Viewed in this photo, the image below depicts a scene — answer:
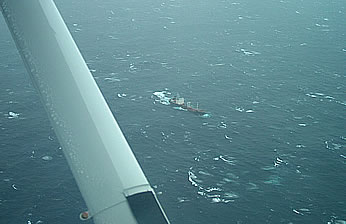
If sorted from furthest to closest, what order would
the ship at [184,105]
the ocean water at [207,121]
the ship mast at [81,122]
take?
1. the ship at [184,105]
2. the ocean water at [207,121]
3. the ship mast at [81,122]

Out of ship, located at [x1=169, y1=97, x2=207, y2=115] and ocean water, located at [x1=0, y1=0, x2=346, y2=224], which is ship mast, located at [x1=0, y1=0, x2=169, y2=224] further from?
ship, located at [x1=169, y1=97, x2=207, y2=115]

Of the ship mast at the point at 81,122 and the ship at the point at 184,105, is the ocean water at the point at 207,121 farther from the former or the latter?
the ship mast at the point at 81,122

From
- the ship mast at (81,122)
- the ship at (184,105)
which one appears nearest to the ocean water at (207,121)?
the ship at (184,105)

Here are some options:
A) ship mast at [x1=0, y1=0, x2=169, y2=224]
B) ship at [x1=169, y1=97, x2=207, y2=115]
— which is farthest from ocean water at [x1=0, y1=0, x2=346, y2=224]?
ship mast at [x1=0, y1=0, x2=169, y2=224]

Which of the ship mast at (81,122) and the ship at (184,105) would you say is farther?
the ship at (184,105)

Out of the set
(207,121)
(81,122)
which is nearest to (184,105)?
(207,121)

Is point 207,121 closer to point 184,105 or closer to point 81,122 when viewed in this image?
point 184,105

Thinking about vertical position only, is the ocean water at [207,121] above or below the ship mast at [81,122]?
below
